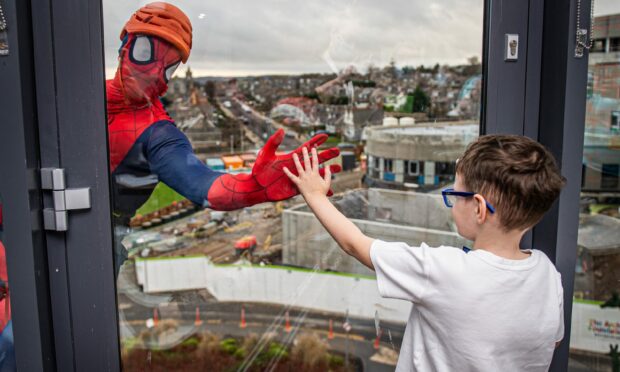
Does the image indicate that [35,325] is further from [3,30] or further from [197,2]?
[197,2]

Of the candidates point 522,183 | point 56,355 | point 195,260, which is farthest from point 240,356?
point 522,183

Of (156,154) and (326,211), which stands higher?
(156,154)

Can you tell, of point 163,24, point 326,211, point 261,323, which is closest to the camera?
point 326,211

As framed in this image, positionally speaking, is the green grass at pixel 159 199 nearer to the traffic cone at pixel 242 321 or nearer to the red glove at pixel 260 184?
the red glove at pixel 260 184

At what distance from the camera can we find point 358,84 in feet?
4.38

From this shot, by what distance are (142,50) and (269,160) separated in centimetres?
38

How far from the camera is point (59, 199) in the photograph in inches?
43.3

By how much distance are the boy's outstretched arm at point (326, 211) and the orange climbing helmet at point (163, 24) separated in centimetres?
37

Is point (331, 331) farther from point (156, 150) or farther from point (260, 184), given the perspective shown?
point (156, 150)

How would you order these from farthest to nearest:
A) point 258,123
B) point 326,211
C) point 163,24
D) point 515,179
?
point 258,123 → point 163,24 → point 326,211 → point 515,179

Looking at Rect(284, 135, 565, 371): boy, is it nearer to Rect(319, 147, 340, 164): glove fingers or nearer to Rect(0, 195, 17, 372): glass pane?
Rect(319, 147, 340, 164): glove fingers

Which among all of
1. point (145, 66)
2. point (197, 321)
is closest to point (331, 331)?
point (197, 321)

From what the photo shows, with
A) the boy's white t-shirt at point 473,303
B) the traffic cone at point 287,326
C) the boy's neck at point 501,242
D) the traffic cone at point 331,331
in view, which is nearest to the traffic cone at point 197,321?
the traffic cone at point 287,326

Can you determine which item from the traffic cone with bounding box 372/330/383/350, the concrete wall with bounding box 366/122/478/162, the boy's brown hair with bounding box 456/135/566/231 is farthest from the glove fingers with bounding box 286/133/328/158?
the traffic cone with bounding box 372/330/383/350
